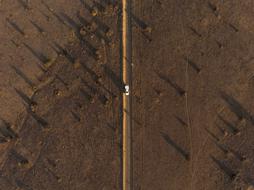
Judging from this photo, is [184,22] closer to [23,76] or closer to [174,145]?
[174,145]

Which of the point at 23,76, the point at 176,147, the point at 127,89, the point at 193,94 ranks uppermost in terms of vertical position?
the point at 23,76

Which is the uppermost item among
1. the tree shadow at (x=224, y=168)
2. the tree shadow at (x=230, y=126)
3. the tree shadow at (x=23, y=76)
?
the tree shadow at (x=23, y=76)

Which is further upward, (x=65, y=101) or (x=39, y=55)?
(x=39, y=55)

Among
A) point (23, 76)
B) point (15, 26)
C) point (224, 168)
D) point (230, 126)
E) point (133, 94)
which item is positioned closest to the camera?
point (224, 168)

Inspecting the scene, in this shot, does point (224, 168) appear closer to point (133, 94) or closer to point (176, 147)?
point (176, 147)

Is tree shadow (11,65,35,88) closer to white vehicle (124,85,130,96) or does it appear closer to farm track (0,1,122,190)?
farm track (0,1,122,190)

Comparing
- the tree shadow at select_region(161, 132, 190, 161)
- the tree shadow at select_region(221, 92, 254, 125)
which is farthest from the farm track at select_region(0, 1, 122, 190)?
the tree shadow at select_region(221, 92, 254, 125)

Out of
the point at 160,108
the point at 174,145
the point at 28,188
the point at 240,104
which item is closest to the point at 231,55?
the point at 240,104

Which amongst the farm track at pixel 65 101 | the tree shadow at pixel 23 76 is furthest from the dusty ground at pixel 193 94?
the tree shadow at pixel 23 76

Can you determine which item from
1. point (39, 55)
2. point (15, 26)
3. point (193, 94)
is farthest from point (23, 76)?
point (193, 94)

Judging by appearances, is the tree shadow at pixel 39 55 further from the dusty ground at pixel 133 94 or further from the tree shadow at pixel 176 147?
the tree shadow at pixel 176 147
